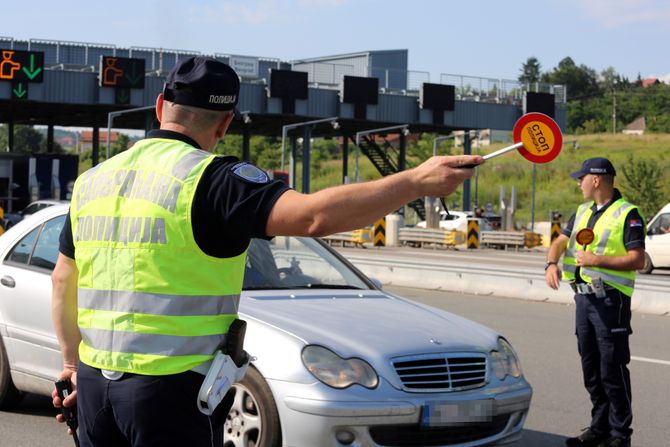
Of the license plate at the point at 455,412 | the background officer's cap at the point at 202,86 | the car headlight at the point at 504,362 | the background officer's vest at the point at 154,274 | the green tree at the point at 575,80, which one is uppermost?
the green tree at the point at 575,80

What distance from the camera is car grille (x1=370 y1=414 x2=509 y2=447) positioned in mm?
5656

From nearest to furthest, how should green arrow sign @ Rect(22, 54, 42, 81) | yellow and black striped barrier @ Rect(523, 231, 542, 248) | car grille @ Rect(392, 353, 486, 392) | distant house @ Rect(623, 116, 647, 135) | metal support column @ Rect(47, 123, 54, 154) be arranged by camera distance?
car grille @ Rect(392, 353, 486, 392) < yellow and black striped barrier @ Rect(523, 231, 542, 248) < green arrow sign @ Rect(22, 54, 42, 81) < metal support column @ Rect(47, 123, 54, 154) < distant house @ Rect(623, 116, 647, 135)

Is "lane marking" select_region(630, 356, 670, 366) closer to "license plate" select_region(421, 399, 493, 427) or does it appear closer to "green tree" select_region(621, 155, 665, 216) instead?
"license plate" select_region(421, 399, 493, 427)

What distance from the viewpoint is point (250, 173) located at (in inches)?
121

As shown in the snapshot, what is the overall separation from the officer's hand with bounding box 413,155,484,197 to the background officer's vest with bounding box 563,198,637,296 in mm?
4463

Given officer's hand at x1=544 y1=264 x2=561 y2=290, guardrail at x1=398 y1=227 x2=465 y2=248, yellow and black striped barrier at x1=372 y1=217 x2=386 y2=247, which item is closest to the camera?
officer's hand at x1=544 y1=264 x2=561 y2=290

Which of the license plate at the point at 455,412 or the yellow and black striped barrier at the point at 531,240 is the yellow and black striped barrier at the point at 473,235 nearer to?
the yellow and black striped barrier at the point at 531,240

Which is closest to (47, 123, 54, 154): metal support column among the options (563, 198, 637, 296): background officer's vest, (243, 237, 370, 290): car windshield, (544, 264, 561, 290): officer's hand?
(243, 237, 370, 290): car windshield

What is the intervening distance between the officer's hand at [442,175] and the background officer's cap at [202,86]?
0.69 meters

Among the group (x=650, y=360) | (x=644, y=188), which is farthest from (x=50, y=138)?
(x=650, y=360)

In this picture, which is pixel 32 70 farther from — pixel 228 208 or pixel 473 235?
pixel 228 208

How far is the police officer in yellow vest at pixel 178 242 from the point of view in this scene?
2.98 metres

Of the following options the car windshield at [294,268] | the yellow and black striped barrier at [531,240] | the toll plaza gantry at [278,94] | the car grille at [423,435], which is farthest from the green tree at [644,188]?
the car grille at [423,435]

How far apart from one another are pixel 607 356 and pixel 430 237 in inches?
1349
